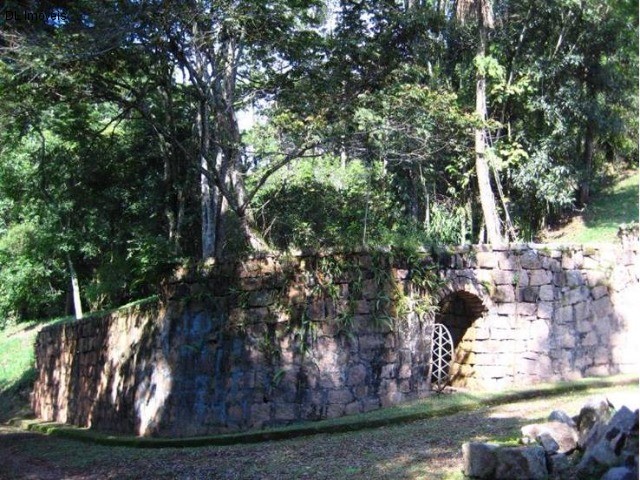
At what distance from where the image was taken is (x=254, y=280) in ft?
32.4

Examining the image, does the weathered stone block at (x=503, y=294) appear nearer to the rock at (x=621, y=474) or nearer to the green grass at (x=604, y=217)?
the rock at (x=621, y=474)

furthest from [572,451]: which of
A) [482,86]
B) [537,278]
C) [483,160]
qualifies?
[482,86]

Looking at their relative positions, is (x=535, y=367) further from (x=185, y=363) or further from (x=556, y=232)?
(x=556, y=232)

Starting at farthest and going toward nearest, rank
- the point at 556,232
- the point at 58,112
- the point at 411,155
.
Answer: the point at 556,232, the point at 58,112, the point at 411,155

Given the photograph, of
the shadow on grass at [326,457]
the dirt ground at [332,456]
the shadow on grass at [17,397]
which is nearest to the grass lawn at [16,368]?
the shadow on grass at [17,397]

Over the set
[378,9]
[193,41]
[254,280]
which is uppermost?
[378,9]

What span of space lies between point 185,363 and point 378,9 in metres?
7.63

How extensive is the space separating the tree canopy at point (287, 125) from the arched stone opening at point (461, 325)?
1166mm

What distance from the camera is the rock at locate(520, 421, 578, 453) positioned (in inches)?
209

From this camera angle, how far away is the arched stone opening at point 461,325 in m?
10.5

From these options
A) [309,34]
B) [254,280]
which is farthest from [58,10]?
[254,280]

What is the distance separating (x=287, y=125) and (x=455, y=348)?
445cm

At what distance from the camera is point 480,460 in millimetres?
5117

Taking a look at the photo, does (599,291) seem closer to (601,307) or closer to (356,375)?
(601,307)
